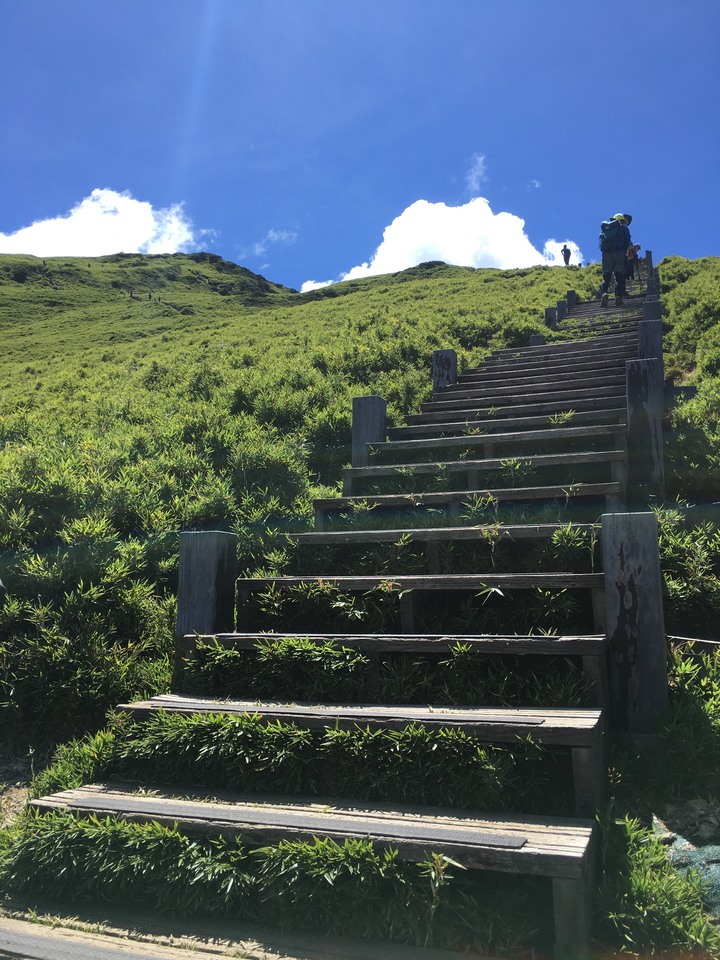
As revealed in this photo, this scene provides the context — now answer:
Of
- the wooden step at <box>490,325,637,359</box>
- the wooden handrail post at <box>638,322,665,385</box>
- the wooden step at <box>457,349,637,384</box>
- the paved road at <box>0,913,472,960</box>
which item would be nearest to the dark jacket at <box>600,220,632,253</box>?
the wooden step at <box>490,325,637,359</box>

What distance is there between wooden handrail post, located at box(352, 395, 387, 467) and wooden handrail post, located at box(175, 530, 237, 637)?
250cm

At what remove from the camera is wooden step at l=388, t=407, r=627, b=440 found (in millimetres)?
6262

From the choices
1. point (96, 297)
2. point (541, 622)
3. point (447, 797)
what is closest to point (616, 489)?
point (541, 622)

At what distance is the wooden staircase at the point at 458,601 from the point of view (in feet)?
8.10

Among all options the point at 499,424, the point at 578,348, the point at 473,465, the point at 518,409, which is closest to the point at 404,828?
the point at 473,465

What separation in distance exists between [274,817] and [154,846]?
461mm

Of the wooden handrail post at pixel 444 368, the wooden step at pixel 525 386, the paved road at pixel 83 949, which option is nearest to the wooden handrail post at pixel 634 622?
the paved road at pixel 83 949

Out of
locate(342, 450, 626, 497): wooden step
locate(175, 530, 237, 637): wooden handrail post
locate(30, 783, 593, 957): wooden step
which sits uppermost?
locate(342, 450, 626, 497): wooden step

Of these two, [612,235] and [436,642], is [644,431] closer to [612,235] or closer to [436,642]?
[436,642]

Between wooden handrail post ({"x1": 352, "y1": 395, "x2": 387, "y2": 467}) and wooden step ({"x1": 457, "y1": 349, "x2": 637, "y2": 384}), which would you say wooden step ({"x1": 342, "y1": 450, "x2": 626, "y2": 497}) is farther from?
wooden step ({"x1": 457, "y1": 349, "x2": 637, "y2": 384})

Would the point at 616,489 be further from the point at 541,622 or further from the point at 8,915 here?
the point at 8,915

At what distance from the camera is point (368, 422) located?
6527mm

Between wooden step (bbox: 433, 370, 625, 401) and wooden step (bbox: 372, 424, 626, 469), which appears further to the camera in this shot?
wooden step (bbox: 433, 370, 625, 401)

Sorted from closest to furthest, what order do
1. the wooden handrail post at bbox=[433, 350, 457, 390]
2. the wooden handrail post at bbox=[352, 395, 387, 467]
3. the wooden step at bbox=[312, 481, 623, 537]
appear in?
the wooden step at bbox=[312, 481, 623, 537]
the wooden handrail post at bbox=[352, 395, 387, 467]
the wooden handrail post at bbox=[433, 350, 457, 390]
